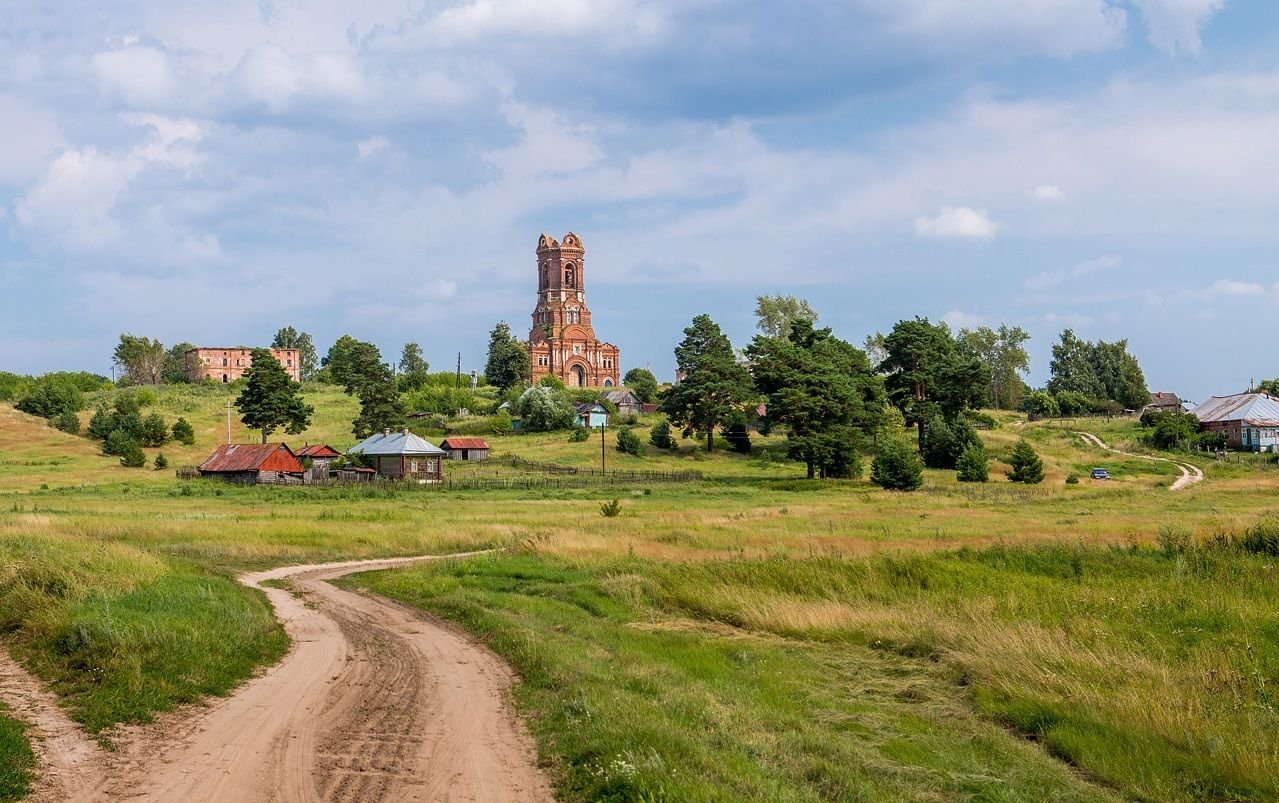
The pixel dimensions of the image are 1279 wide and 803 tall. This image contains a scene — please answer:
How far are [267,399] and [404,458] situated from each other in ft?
71.5

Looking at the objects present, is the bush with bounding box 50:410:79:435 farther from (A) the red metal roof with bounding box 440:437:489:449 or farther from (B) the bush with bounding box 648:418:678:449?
(B) the bush with bounding box 648:418:678:449

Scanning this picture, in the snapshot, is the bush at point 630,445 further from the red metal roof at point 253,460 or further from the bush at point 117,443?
the bush at point 117,443

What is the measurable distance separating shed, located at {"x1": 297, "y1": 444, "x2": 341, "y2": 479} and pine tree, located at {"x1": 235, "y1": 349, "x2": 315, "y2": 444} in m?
9.14

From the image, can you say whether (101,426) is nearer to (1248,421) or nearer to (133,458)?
(133,458)

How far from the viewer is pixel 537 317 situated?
16925 centimetres

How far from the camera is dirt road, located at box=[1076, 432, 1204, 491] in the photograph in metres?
65.7

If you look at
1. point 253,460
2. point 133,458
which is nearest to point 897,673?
point 253,460

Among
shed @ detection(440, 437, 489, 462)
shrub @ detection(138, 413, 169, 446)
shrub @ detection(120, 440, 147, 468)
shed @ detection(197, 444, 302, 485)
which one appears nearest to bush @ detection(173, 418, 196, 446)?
shrub @ detection(138, 413, 169, 446)

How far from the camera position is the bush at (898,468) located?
64.0 m

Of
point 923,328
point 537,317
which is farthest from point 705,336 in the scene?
point 537,317

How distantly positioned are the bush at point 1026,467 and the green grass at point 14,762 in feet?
218

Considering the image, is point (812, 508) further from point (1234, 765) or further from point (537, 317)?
point (537, 317)

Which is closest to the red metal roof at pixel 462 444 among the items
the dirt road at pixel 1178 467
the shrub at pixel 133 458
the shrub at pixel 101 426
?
the shrub at pixel 133 458

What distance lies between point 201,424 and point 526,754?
109 m
